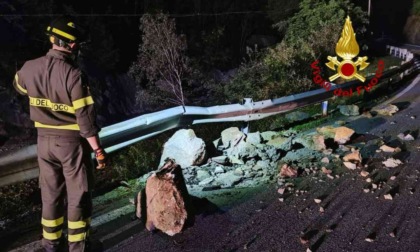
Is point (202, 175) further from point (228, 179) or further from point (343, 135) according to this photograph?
point (343, 135)

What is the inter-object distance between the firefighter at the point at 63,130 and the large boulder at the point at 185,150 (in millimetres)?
1454

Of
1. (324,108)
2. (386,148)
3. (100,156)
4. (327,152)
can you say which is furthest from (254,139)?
(100,156)

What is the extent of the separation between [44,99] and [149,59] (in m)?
21.0

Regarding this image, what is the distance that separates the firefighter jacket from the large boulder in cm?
160

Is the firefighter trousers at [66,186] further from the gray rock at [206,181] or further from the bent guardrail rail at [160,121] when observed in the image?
the gray rock at [206,181]

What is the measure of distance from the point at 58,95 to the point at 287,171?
2424 mm

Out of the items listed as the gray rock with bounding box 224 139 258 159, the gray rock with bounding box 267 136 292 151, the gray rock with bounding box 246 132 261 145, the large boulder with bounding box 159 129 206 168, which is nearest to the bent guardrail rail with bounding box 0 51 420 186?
the large boulder with bounding box 159 129 206 168

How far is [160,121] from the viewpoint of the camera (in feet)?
13.6

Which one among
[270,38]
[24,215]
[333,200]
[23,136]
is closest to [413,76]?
[333,200]

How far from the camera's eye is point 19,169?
10.4 feet

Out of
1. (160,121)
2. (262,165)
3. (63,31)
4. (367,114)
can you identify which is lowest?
(367,114)

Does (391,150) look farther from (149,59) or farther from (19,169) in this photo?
(149,59)

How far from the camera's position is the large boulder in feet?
13.7

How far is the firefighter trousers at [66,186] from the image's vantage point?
2.74m
